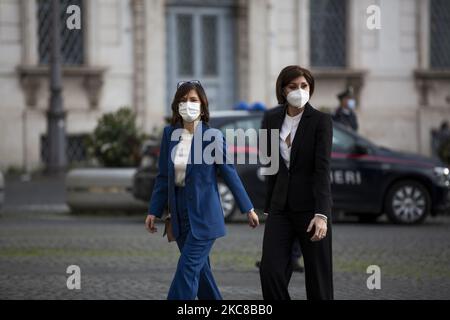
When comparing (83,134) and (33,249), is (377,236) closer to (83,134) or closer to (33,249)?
(33,249)

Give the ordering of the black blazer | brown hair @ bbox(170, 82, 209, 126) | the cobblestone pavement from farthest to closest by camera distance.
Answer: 1. the cobblestone pavement
2. brown hair @ bbox(170, 82, 209, 126)
3. the black blazer

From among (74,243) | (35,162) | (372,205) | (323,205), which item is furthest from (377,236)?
(35,162)

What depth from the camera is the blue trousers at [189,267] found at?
24.6 feet

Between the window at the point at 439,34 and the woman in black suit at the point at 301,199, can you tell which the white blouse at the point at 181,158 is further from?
the window at the point at 439,34

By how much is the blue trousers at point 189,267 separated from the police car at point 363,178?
360 inches

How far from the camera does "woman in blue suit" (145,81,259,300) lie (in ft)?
25.0

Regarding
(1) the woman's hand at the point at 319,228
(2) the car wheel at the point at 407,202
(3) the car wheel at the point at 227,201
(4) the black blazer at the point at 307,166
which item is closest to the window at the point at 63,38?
(3) the car wheel at the point at 227,201

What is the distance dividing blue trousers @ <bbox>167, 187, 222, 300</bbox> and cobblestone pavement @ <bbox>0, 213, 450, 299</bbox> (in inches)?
90.9

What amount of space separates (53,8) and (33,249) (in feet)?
35.2

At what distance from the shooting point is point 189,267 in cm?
750

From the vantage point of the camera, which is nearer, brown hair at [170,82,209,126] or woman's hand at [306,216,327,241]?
woman's hand at [306,216,327,241]

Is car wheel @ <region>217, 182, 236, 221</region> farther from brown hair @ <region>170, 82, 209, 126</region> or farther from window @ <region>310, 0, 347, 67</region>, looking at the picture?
window @ <region>310, 0, 347, 67</region>

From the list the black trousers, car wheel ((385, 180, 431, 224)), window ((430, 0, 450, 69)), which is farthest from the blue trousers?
window ((430, 0, 450, 69))

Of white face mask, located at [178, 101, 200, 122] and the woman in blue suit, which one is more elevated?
white face mask, located at [178, 101, 200, 122]
